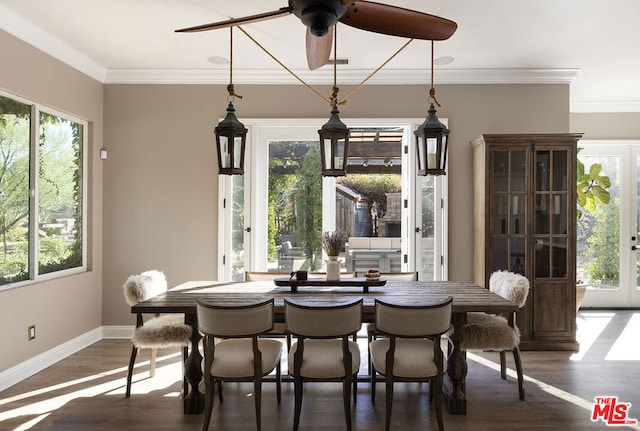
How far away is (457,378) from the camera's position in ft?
9.14

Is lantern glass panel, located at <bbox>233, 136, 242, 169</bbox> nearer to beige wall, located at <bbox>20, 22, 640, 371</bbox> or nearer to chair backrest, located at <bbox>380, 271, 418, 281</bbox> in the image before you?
chair backrest, located at <bbox>380, 271, 418, 281</bbox>

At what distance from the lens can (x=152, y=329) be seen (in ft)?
9.80

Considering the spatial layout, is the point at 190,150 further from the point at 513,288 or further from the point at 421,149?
the point at 513,288

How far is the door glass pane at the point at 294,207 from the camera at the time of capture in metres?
4.57

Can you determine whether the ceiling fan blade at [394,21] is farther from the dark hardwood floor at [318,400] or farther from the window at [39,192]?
the window at [39,192]

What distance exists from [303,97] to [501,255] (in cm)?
253

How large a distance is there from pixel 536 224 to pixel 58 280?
4.40 meters

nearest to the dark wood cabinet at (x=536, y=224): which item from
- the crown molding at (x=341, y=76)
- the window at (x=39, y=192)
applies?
the crown molding at (x=341, y=76)

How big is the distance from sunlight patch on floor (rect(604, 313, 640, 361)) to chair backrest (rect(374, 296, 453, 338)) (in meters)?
2.42

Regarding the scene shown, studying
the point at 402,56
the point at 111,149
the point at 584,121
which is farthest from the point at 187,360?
the point at 584,121

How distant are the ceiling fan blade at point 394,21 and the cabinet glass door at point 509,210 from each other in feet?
7.52

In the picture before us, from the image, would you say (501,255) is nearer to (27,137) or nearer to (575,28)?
(575,28)

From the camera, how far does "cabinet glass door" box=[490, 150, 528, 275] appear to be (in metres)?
4.04

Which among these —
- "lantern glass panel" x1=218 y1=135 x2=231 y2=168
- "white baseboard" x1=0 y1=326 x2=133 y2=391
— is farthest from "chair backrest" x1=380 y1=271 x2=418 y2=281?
"white baseboard" x1=0 y1=326 x2=133 y2=391
